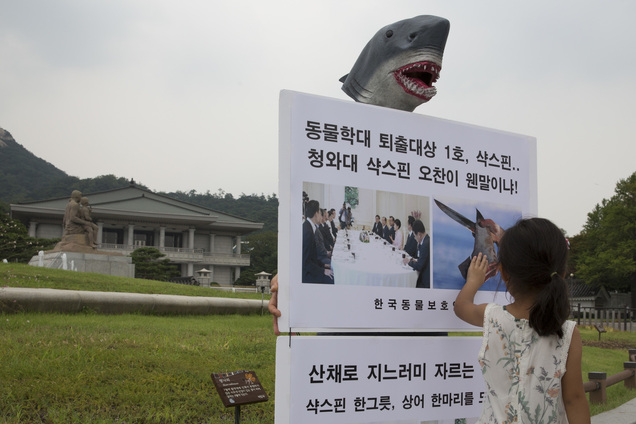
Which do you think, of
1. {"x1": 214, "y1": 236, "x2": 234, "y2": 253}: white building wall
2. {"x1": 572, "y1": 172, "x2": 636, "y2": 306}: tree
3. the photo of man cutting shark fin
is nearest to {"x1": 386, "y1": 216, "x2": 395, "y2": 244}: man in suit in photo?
the photo of man cutting shark fin

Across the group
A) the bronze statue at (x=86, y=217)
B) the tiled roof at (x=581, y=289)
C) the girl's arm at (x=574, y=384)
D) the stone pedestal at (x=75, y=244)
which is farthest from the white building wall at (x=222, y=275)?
the girl's arm at (x=574, y=384)

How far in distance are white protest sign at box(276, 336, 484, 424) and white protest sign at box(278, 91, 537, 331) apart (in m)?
0.07

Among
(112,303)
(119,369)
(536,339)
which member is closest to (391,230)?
(536,339)

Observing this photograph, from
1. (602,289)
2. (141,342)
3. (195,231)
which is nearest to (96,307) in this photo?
(141,342)

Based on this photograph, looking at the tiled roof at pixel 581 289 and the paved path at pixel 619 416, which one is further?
the tiled roof at pixel 581 289

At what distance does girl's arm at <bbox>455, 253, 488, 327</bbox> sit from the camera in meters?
2.20

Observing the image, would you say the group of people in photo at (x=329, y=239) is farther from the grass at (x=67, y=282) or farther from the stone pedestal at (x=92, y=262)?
the stone pedestal at (x=92, y=262)

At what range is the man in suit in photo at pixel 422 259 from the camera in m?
2.26

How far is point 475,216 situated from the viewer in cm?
246

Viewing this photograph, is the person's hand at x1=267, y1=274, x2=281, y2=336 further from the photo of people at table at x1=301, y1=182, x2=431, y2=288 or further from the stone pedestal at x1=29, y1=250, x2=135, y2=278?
the stone pedestal at x1=29, y1=250, x2=135, y2=278

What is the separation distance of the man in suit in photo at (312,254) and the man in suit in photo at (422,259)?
0.38 metres

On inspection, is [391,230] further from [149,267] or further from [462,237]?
[149,267]

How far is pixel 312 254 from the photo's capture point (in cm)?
203

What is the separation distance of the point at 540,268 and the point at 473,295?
0.54 metres
